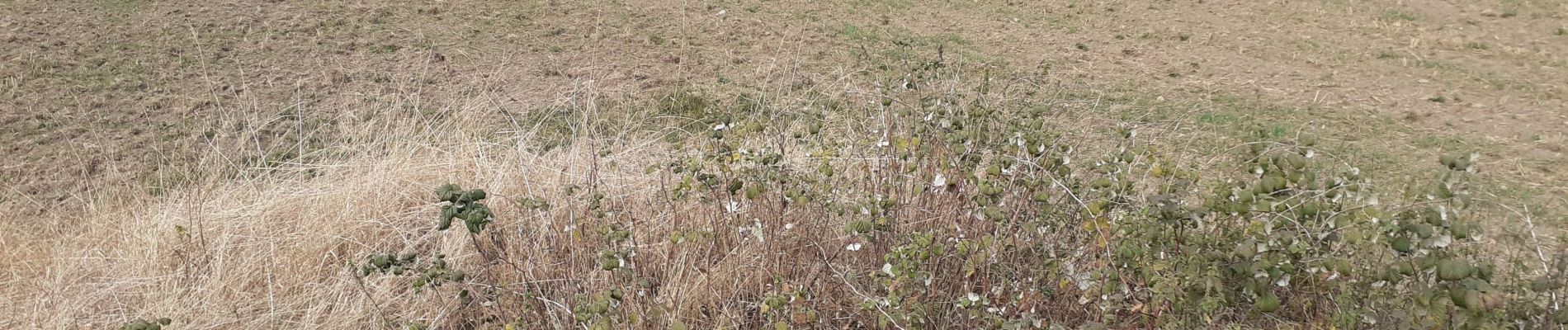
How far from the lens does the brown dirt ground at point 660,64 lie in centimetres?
461

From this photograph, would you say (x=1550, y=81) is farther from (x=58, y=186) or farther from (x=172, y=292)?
(x=58, y=186)

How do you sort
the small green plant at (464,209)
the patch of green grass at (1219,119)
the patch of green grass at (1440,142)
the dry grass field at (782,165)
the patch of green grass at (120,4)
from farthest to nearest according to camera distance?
the patch of green grass at (120,4)
the patch of green grass at (1219,119)
the patch of green grass at (1440,142)
the dry grass field at (782,165)
the small green plant at (464,209)

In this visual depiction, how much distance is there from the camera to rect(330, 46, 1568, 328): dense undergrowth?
2.40 m

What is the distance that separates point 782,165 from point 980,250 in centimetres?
55

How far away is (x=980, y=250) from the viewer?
2.84 meters

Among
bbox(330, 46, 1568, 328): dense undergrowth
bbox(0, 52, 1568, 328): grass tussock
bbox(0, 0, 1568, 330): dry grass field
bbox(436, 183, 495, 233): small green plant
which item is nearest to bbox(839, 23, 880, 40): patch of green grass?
bbox(0, 0, 1568, 330): dry grass field

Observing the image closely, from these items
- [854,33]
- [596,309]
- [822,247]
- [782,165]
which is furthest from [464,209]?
[854,33]

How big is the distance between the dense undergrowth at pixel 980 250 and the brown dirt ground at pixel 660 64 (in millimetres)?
1427

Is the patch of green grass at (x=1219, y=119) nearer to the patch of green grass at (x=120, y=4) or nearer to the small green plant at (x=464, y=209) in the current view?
the small green plant at (x=464, y=209)

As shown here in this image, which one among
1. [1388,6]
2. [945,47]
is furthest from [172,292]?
[1388,6]

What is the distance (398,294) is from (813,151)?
124 centimetres

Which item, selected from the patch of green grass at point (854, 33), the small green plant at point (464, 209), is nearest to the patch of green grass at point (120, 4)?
the patch of green grass at point (854, 33)

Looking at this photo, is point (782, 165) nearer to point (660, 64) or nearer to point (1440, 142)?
point (660, 64)

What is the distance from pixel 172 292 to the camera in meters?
3.17
